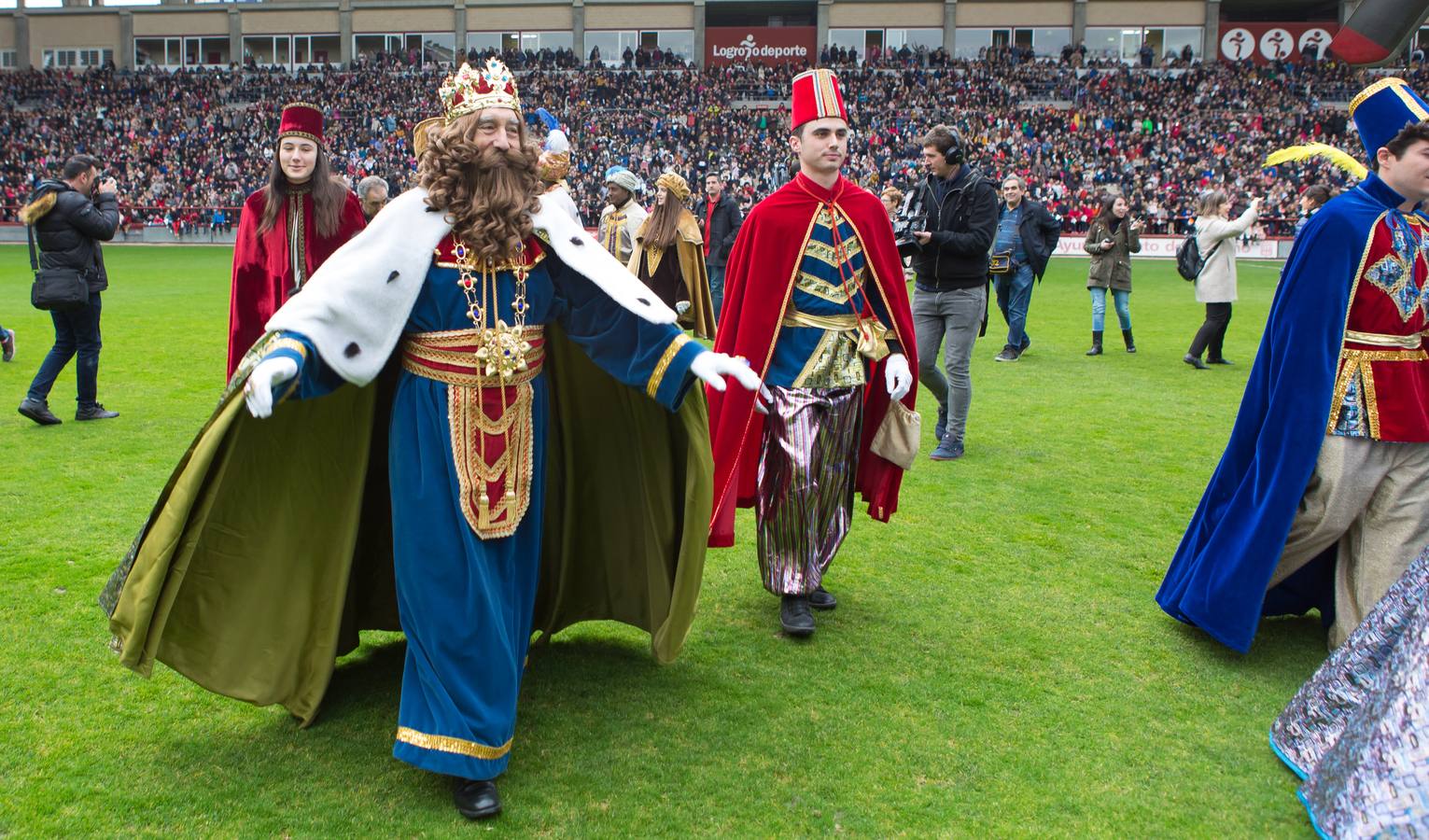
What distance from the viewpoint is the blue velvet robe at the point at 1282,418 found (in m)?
4.36

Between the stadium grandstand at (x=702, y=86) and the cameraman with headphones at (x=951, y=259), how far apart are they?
80.3 feet

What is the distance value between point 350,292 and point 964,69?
152 feet

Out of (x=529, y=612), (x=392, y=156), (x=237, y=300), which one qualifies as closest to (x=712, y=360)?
(x=529, y=612)

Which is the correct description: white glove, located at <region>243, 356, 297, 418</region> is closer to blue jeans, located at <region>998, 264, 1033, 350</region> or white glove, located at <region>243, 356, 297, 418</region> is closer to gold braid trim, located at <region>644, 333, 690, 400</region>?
gold braid trim, located at <region>644, 333, 690, 400</region>

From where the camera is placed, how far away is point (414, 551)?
3.51 meters

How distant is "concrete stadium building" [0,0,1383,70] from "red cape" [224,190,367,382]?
1776 inches

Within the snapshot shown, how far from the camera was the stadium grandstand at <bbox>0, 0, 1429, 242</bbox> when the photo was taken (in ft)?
120

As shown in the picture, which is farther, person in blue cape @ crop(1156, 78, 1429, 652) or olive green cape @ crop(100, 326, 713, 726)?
person in blue cape @ crop(1156, 78, 1429, 652)

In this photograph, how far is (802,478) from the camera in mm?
4875

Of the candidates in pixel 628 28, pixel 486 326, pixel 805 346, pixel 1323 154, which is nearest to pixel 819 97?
pixel 805 346

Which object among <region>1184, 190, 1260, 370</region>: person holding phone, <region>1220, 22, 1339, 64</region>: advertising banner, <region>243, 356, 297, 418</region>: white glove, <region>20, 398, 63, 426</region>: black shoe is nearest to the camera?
<region>243, 356, 297, 418</region>: white glove

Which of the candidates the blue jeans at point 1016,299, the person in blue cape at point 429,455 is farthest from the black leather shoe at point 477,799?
the blue jeans at point 1016,299

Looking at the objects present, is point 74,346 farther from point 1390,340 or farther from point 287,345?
point 1390,340

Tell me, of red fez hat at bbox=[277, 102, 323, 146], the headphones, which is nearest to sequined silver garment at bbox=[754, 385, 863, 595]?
the headphones
